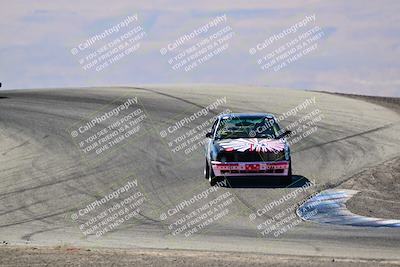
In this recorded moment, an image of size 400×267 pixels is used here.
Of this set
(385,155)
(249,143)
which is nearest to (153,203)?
(249,143)

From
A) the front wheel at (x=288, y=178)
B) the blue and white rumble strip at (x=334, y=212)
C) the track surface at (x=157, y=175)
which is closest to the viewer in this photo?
the track surface at (x=157, y=175)

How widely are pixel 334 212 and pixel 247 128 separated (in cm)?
404

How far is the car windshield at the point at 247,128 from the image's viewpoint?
1886cm

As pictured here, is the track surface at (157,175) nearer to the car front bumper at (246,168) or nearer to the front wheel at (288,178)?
the front wheel at (288,178)

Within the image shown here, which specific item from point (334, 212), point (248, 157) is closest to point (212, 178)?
point (248, 157)

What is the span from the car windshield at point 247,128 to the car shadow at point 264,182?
0.98m

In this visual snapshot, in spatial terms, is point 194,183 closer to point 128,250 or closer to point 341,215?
point 341,215

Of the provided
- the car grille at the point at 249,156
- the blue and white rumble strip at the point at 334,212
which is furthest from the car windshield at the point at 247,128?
the blue and white rumble strip at the point at 334,212

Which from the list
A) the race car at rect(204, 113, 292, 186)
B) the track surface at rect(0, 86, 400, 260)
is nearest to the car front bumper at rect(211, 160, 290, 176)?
the race car at rect(204, 113, 292, 186)

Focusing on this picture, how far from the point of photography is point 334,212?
619 inches

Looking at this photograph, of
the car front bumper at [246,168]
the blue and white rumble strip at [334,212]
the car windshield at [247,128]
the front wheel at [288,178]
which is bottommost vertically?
the blue and white rumble strip at [334,212]

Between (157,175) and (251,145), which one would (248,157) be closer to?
(251,145)

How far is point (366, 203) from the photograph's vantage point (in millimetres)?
16734

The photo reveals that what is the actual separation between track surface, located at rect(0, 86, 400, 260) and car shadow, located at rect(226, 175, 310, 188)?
0.16 feet
